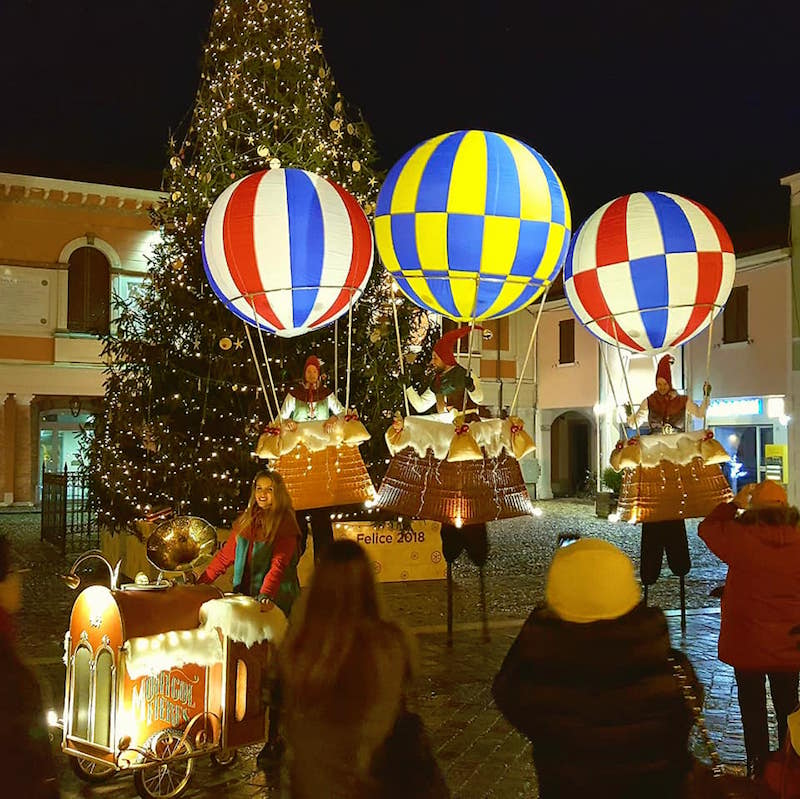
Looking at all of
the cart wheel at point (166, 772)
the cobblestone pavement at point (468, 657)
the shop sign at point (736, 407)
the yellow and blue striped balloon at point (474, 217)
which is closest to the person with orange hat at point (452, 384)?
the yellow and blue striped balloon at point (474, 217)

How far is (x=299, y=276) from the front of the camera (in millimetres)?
8750

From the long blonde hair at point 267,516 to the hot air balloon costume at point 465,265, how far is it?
2.70m

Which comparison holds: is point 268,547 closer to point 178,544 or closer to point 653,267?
point 178,544

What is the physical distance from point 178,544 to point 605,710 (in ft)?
11.8

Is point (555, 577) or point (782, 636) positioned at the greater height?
point (555, 577)

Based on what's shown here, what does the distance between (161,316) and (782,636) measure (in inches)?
405

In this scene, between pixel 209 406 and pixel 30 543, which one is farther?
pixel 30 543

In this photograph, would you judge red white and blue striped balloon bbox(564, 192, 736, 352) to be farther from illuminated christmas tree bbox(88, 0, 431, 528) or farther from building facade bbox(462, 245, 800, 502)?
building facade bbox(462, 245, 800, 502)

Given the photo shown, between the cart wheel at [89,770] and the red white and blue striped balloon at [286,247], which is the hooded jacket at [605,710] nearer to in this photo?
the cart wheel at [89,770]

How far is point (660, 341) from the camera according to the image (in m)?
9.52

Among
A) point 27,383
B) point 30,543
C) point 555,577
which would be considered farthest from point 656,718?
point 27,383

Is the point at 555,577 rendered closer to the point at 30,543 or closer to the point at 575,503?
the point at 30,543

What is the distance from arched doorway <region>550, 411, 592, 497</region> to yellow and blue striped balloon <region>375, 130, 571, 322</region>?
80.1 feet

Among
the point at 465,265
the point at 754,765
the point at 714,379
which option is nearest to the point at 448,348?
the point at 465,265
